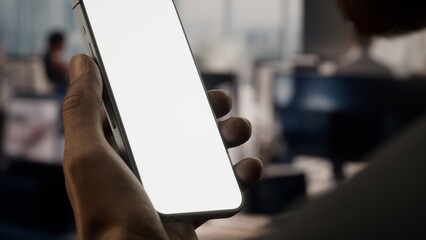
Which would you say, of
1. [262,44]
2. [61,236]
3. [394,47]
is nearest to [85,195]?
[394,47]

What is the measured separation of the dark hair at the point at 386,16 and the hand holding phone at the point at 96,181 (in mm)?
203

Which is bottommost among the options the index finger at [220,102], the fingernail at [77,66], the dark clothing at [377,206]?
the index finger at [220,102]

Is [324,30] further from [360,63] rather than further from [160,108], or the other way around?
[160,108]

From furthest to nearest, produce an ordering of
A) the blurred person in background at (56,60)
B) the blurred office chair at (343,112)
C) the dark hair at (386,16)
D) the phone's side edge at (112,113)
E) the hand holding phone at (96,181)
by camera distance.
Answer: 1. the blurred person in background at (56,60)
2. the blurred office chair at (343,112)
3. the phone's side edge at (112,113)
4. the hand holding phone at (96,181)
5. the dark hair at (386,16)

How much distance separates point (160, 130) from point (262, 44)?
7.13 feet

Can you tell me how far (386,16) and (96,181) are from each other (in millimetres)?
233

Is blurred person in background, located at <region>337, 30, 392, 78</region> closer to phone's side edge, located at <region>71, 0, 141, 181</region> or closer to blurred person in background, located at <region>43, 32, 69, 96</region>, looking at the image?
blurred person in background, located at <region>43, 32, 69, 96</region>

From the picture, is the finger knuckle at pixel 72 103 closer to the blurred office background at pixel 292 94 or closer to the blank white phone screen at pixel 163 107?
the blank white phone screen at pixel 163 107

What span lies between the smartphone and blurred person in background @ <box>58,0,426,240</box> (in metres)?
0.03

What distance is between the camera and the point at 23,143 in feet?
10.7

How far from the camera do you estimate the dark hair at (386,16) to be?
0.34m

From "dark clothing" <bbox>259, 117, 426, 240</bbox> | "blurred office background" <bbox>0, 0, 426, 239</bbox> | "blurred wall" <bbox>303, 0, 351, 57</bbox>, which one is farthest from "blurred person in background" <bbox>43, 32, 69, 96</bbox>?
"dark clothing" <bbox>259, 117, 426, 240</bbox>

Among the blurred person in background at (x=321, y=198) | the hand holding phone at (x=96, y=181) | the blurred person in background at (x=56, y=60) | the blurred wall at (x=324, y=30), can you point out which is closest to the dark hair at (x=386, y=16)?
the blurred person in background at (x=321, y=198)

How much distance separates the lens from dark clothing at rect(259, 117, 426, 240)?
0.35m
